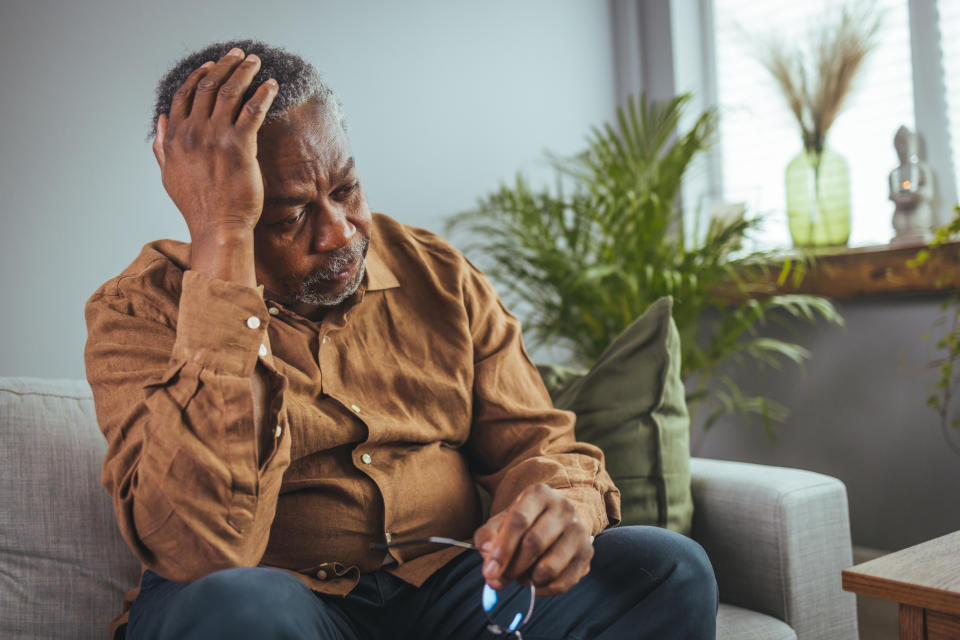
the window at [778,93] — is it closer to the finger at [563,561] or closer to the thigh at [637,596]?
the thigh at [637,596]

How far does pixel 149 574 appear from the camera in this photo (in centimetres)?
112

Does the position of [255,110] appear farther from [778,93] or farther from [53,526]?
[778,93]

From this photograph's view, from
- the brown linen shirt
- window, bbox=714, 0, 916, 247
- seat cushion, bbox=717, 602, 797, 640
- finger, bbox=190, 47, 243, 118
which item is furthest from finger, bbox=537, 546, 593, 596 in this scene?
window, bbox=714, 0, 916, 247

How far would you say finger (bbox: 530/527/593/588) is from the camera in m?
0.88

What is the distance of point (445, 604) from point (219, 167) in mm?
653

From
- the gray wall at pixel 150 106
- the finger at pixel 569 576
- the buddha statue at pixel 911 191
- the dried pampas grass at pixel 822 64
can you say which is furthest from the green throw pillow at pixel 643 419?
the dried pampas grass at pixel 822 64

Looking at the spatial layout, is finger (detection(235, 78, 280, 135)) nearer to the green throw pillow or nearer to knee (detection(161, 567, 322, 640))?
knee (detection(161, 567, 322, 640))

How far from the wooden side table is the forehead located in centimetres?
90

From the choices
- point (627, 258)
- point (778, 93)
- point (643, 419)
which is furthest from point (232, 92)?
point (778, 93)

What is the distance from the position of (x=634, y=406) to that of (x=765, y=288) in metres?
1.17

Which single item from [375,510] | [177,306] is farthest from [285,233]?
[375,510]

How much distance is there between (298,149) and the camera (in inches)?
45.0

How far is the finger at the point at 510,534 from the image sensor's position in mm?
859

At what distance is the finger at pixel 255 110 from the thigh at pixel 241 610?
0.53 m
